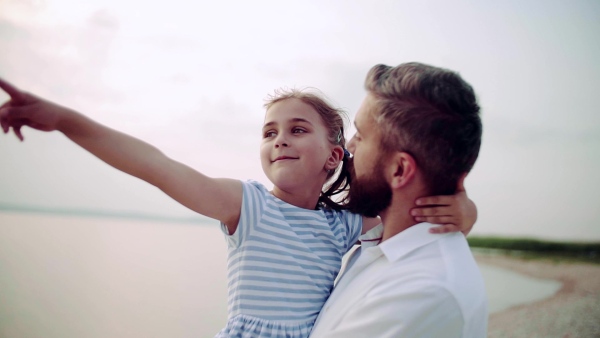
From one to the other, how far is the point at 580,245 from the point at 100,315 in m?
4.92

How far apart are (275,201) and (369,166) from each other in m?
0.34

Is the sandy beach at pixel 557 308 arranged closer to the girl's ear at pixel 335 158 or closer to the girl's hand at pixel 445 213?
the girl's ear at pixel 335 158

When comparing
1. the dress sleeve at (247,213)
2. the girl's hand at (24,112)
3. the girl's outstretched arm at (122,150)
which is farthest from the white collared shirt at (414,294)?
the girl's hand at (24,112)

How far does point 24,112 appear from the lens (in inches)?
36.8

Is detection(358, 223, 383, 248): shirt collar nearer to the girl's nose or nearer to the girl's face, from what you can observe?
the girl's face

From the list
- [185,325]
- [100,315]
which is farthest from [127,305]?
[185,325]

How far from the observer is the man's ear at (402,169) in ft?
4.10

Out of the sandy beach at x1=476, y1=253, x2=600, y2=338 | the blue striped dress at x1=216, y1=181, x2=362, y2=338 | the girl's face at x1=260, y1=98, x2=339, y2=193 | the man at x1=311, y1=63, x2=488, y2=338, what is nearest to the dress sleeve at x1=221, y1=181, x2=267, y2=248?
the blue striped dress at x1=216, y1=181, x2=362, y2=338

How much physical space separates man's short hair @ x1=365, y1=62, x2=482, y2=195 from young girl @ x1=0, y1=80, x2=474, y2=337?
0.35 feet

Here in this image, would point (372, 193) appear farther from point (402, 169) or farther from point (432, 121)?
point (432, 121)

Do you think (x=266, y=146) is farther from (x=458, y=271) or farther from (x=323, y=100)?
(x=458, y=271)

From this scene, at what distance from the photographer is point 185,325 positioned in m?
3.49

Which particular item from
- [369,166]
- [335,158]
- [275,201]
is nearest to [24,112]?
[275,201]

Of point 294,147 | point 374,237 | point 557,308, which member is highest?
point 294,147
